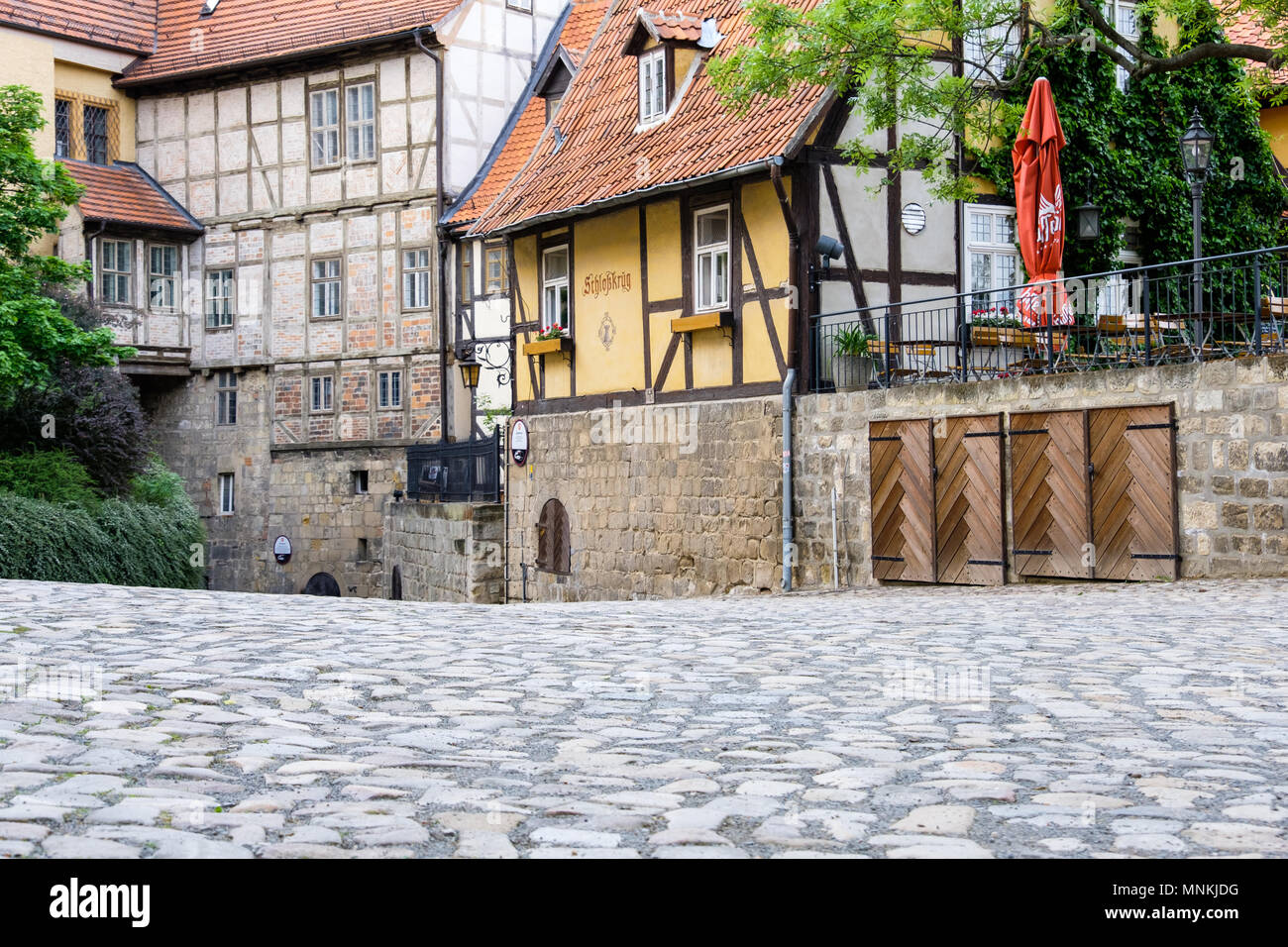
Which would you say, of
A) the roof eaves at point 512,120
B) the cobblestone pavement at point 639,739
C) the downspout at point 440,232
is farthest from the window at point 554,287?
the cobblestone pavement at point 639,739

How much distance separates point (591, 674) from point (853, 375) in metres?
9.99

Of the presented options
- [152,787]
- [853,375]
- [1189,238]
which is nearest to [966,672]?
[152,787]

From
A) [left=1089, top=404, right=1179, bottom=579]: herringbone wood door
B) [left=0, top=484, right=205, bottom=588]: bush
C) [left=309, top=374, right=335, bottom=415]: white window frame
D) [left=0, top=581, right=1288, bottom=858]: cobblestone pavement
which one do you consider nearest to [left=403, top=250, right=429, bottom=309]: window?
[left=309, top=374, right=335, bottom=415]: white window frame

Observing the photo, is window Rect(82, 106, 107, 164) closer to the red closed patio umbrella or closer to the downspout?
the downspout

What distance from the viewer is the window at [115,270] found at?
101 ft

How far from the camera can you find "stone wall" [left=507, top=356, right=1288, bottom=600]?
1244cm

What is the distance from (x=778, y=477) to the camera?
1691cm

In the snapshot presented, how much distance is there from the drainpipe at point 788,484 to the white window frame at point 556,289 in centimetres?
506

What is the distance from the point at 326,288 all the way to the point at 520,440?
416 inches

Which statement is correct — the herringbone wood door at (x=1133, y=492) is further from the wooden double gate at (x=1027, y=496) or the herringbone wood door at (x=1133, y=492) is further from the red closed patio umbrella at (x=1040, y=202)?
the red closed patio umbrella at (x=1040, y=202)

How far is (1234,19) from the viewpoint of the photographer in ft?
53.6

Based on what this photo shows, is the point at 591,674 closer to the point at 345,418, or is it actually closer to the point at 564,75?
the point at 564,75

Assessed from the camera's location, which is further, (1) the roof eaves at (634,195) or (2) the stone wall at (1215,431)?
(1) the roof eaves at (634,195)

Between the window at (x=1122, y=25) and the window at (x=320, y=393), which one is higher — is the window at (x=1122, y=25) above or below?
above
